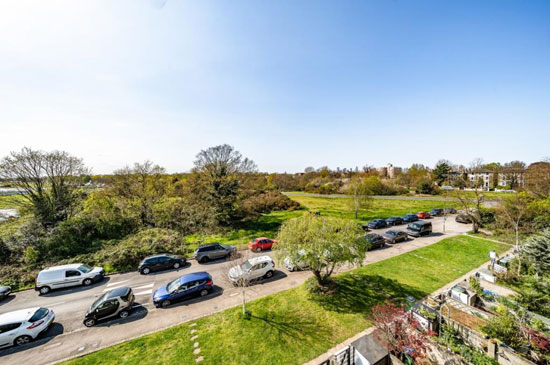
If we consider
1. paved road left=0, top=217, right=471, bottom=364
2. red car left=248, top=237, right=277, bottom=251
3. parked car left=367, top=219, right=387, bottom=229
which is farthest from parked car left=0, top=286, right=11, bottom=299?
parked car left=367, top=219, right=387, bottom=229

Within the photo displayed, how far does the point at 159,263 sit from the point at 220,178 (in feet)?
59.2

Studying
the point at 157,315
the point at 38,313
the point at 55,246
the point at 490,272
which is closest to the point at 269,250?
the point at 157,315

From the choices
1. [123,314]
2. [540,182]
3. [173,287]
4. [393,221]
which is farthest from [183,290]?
[540,182]

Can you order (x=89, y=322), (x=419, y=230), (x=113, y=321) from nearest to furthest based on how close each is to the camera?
1. (x=89, y=322)
2. (x=113, y=321)
3. (x=419, y=230)

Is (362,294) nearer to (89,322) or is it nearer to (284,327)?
(284,327)

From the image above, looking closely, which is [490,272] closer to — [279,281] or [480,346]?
[480,346]

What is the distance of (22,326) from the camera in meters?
9.97

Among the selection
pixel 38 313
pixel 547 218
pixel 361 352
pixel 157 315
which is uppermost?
pixel 547 218

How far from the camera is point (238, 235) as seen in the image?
93.7ft

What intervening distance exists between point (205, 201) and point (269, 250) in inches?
616

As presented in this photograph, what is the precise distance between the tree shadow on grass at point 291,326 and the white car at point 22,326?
1112 centimetres

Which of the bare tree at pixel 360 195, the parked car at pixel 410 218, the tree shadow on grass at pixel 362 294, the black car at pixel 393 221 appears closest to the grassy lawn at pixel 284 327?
the tree shadow on grass at pixel 362 294

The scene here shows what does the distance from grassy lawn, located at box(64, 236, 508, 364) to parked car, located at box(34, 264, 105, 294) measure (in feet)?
28.5

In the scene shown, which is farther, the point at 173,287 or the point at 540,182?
the point at 540,182
